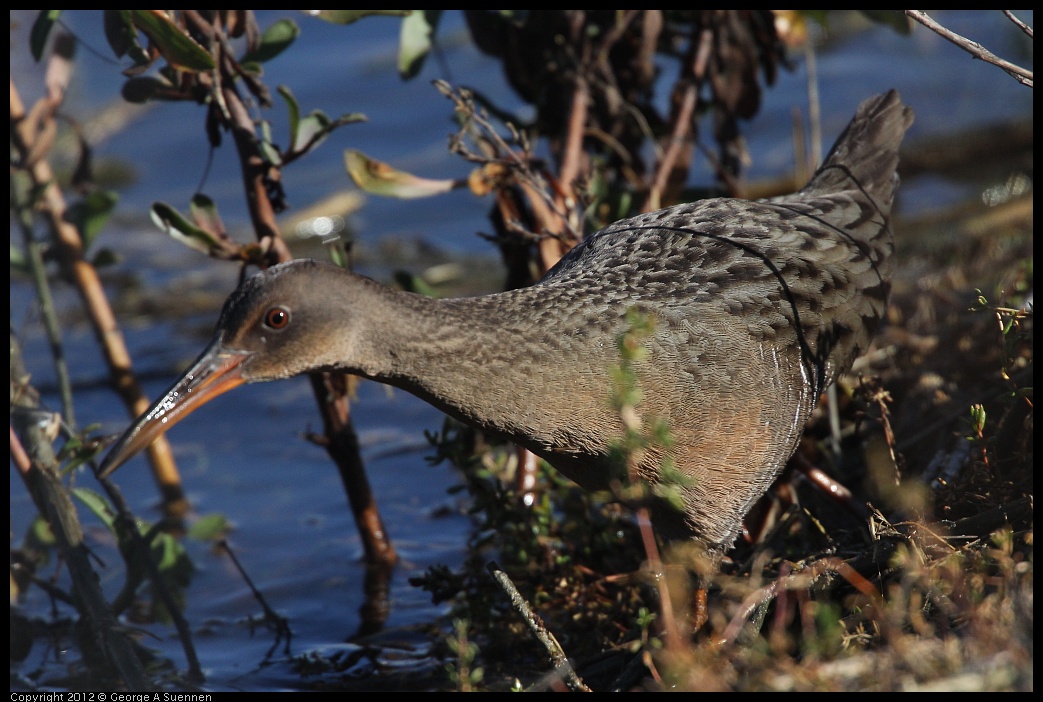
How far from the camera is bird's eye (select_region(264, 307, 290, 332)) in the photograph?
323 centimetres

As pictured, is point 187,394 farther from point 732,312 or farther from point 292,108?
point 732,312

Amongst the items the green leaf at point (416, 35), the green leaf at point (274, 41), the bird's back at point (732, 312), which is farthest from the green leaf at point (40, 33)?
the bird's back at point (732, 312)

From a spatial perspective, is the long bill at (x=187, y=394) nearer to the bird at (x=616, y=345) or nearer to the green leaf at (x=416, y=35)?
the bird at (x=616, y=345)

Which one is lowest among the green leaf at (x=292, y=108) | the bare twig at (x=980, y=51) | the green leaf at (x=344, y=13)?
the green leaf at (x=292, y=108)

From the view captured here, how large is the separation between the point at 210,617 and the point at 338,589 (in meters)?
0.50

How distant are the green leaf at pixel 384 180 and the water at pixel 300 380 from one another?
53cm

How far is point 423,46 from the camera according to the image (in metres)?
4.87

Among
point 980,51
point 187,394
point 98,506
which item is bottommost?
point 98,506

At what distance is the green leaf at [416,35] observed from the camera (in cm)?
481

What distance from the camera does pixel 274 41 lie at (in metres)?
4.15

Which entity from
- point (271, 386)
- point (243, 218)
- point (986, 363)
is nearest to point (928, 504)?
point (986, 363)

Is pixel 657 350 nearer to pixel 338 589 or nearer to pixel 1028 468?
pixel 1028 468

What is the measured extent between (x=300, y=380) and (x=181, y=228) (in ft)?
8.71

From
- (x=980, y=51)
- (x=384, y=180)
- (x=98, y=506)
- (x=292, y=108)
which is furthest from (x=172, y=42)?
(x=980, y=51)
